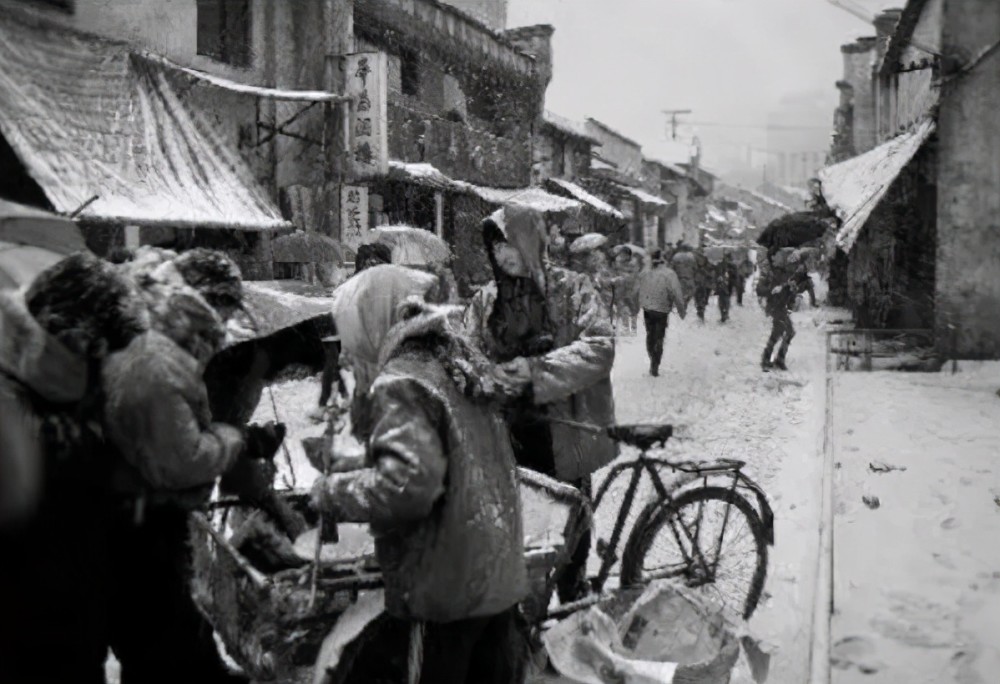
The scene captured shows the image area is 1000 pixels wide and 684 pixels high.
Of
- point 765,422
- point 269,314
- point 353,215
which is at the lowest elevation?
point 765,422

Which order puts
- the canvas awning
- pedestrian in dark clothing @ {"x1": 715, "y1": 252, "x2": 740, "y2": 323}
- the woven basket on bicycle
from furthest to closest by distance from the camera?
pedestrian in dark clothing @ {"x1": 715, "y1": 252, "x2": 740, "y2": 323} → the canvas awning → the woven basket on bicycle

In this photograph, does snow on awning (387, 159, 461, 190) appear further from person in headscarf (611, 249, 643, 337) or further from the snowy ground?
the snowy ground

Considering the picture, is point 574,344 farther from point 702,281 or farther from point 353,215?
point 702,281

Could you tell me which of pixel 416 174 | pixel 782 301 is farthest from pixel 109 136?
pixel 782 301

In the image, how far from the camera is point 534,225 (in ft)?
12.1

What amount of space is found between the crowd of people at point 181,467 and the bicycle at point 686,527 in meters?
1.06

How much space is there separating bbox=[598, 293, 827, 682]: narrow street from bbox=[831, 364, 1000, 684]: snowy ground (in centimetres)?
21

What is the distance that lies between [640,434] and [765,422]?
573 centimetres

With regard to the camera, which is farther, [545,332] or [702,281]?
[702,281]

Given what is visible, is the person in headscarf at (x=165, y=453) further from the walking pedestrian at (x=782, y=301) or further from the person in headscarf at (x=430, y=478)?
the walking pedestrian at (x=782, y=301)

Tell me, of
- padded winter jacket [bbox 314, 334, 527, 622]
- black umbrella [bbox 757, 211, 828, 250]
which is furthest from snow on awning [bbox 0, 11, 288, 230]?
black umbrella [bbox 757, 211, 828, 250]

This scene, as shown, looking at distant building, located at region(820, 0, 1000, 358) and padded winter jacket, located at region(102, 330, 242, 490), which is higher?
distant building, located at region(820, 0, 1000, 358)

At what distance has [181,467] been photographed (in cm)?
249

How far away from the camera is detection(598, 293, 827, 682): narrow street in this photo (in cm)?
423
